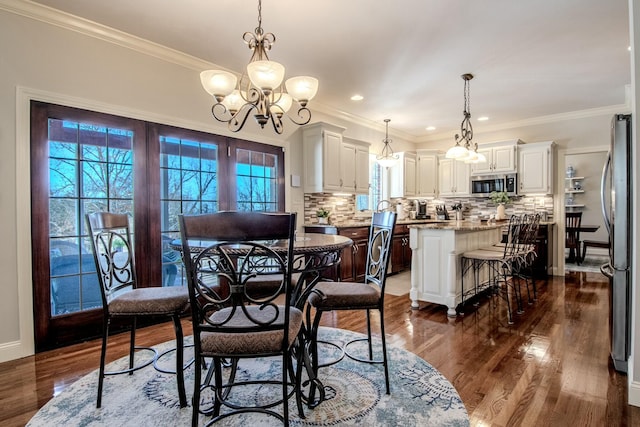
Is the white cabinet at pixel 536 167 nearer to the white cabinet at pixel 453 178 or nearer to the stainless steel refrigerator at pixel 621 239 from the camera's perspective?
the white cabinet at pixel 453 178

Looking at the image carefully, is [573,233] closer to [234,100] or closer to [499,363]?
[499,363]

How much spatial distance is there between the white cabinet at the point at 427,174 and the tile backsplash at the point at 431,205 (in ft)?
1.49

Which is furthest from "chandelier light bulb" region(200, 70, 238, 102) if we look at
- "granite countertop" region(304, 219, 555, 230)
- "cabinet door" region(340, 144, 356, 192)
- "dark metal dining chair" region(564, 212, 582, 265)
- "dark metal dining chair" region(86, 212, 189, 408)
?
"dark metal dining chair" region(564, 212, 582, 265)

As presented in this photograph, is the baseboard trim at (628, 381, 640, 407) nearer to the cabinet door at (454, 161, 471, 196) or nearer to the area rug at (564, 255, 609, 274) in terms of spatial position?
the area rug at (564, 255, 609, 274)

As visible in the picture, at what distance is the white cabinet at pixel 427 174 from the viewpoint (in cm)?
689

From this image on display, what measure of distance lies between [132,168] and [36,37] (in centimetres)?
118

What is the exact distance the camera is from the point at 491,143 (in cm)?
605

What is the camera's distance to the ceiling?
2611 mm

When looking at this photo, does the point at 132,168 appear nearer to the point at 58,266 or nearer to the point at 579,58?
the point at 58,266

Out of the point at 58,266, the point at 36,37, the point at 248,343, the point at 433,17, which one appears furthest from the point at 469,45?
the point at 58,266

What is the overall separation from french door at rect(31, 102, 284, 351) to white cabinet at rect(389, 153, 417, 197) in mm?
3820

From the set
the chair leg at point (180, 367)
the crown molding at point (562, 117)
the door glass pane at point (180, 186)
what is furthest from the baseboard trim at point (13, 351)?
the crown molding at point (562, 117)

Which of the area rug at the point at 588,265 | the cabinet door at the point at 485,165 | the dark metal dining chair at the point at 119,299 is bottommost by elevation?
the area rug at the point at 588,265

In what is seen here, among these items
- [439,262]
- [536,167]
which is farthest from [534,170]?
[439,262]
